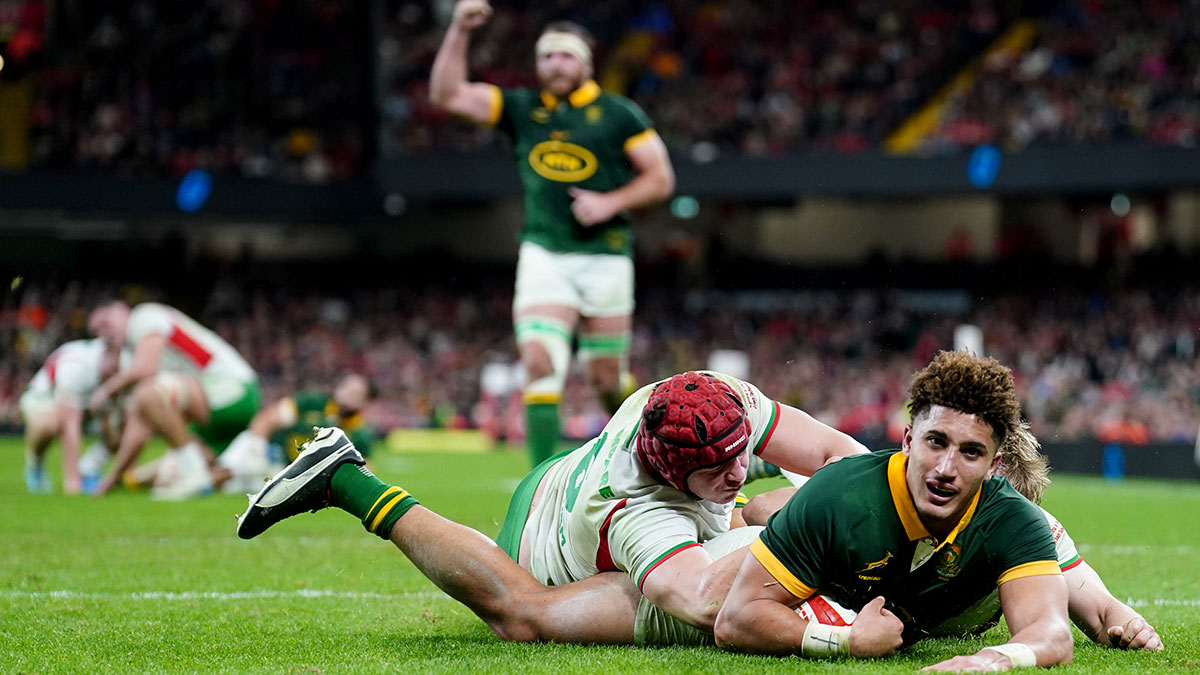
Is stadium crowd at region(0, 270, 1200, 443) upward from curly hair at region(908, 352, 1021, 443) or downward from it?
downward

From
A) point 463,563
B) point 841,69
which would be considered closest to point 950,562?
point 463,563

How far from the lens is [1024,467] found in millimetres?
4754

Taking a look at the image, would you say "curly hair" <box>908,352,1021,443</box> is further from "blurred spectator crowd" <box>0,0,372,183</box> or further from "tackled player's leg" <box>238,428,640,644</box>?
"blurred spectator crowd" <box>0,0,372,183</box>

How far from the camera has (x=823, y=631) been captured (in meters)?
4.21

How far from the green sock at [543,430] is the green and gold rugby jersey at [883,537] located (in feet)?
13.8

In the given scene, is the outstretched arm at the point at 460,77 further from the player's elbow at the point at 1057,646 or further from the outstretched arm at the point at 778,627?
the player's elbow at the point at 1057,646

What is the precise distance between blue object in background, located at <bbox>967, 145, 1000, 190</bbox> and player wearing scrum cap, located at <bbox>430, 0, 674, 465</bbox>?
55.1ft

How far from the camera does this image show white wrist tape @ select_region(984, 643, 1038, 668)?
154 inches

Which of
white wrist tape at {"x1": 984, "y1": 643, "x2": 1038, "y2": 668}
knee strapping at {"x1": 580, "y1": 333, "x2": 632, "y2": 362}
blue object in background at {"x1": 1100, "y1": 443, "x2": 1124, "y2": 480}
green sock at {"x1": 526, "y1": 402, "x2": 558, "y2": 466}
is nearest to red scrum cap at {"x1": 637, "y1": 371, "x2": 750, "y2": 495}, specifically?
white wrist tape at {"x1": 984, "y1": 643, "x2": 1038, "y2": 668}

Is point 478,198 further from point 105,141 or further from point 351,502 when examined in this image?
point 351,502

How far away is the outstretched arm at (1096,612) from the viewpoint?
464 cm

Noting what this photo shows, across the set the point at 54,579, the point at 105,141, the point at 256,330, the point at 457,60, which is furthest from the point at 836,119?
the point at 54,579

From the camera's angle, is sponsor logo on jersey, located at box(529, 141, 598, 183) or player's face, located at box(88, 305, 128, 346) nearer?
sponsor logo on jersey, located at box(529, 141, 598, 183)

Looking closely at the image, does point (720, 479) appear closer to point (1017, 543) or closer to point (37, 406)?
point (1017, 543)
